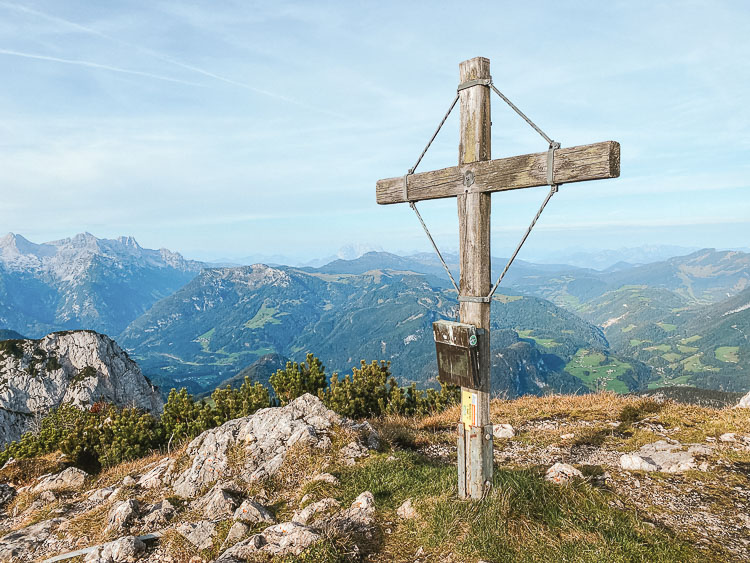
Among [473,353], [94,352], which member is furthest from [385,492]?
[94,352]

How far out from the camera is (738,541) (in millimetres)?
5480

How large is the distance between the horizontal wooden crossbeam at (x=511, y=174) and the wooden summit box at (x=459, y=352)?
2087 millimetres

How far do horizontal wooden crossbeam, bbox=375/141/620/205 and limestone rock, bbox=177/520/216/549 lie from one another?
20.2ft

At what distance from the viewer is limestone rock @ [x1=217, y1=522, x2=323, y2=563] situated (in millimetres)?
5496

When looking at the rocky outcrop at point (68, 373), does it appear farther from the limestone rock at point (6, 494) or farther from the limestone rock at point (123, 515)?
the limestone rock at point (123, 515)

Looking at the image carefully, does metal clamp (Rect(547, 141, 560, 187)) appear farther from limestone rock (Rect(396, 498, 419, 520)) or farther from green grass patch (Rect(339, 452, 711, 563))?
limestone rock (Rect(396, 498, 419, 520))

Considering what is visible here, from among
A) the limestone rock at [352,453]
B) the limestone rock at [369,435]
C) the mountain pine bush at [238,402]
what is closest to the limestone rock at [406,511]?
the limestone rock at [352,453]

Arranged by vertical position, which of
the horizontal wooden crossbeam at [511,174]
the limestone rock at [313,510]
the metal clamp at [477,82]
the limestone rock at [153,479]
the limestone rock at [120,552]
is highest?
the metal clamp at [477,82]

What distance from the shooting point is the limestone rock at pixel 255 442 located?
28.0 ft

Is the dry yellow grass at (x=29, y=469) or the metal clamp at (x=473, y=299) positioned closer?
the metal clamp at (x=473, y=299)

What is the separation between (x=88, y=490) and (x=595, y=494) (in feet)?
Result: 34.8

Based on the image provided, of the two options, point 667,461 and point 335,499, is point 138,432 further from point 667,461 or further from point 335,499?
point 667,461

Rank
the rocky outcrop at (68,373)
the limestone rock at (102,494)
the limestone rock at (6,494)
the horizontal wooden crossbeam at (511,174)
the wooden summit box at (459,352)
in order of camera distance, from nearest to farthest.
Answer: the horizontal wooden crossbeam at (511,174), the wooden summit box at (459,352), the limestone rock at (102,494), the limestone rock at (6,494), the rocky outcrop at (68,373)

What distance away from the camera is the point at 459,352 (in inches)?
247
